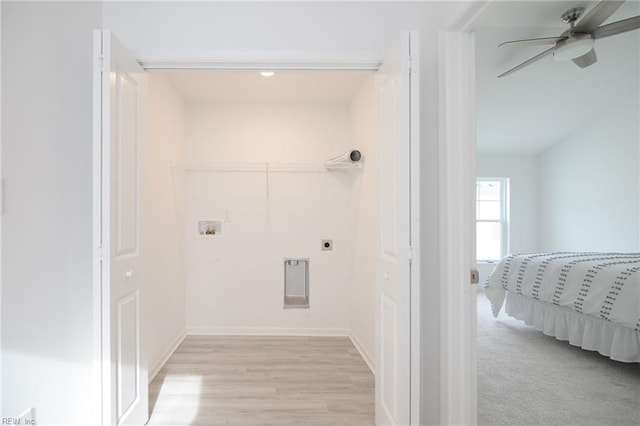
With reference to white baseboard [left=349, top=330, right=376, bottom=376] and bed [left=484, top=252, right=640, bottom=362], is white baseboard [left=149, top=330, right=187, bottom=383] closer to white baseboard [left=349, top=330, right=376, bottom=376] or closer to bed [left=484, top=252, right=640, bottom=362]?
white baseboard [left=349, top=330, right=376, bottom=376]

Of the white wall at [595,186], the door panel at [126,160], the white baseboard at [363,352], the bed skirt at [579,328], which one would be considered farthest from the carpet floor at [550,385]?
the white wall at [595,186]

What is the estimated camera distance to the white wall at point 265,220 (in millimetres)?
4125

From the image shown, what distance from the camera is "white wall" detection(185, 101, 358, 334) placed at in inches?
162

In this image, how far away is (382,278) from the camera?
2.11 m

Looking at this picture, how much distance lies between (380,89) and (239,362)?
245 cm

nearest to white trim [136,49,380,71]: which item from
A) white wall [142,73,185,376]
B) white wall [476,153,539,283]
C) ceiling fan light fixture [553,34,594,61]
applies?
white wall [142,73,185,376]

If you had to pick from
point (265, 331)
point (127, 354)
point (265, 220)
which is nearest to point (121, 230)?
point (127, 354)

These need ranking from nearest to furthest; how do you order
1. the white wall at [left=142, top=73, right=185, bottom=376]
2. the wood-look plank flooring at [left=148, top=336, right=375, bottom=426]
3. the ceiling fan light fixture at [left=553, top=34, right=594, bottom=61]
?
the wood-look plank flooring at [left=148, top=336, right=375, bottom=426]
the ceiling fan light fixture at [left=553, top=34, right=594, bottom=61]
the white wall at [left=142, top=73, right=185, bottom=376]

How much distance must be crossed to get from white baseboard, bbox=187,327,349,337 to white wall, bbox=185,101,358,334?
0.01 metres

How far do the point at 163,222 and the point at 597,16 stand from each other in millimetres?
3493

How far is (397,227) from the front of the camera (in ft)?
6.14

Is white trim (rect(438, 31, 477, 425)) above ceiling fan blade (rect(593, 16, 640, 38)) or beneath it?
beneath

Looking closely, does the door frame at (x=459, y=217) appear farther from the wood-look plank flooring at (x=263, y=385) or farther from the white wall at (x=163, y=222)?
the white wall at (x=163, y=222)

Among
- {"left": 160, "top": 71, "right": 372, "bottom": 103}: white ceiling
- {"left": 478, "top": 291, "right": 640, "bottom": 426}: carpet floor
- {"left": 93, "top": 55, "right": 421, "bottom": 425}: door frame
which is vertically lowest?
{"left": 478, "top": 291, "right": 640, "bottom": 426}: carpet floor
